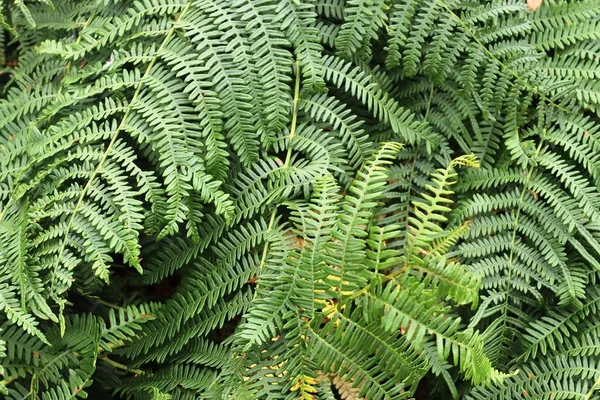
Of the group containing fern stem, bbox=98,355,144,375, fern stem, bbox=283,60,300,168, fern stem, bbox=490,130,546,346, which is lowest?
fern stem, bbox=98,355,144,375

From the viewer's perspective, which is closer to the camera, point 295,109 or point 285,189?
point 285,189

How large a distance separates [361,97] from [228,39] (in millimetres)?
417

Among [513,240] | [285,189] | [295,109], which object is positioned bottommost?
[513,240]

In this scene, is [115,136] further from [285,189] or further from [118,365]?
[118,365]

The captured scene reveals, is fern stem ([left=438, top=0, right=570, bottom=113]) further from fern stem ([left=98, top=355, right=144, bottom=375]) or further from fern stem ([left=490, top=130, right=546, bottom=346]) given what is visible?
fern stem ([left=98, top=355, right=144, bottom=375])

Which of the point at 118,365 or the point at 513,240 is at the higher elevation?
the point at 513,240

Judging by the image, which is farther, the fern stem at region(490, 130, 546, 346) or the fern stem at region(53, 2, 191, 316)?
the fern stem at region(490, 130, 546, 346)

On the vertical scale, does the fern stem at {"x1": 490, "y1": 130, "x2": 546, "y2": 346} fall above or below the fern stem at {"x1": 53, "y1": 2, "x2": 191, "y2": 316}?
below

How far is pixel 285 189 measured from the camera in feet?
5.09

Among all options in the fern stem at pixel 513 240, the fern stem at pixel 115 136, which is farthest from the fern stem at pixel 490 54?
the fern stem at pixel 115 136

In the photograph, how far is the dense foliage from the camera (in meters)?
1.41

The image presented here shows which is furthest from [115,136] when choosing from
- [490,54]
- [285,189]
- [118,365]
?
[490,54]

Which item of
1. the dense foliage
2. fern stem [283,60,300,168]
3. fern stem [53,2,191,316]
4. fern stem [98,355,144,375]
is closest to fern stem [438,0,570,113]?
the dense foliage

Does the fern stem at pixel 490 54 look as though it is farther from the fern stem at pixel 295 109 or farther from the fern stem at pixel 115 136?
the fern stem at pixel 115 136
